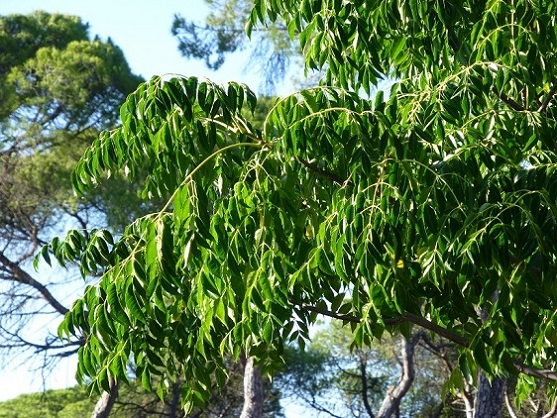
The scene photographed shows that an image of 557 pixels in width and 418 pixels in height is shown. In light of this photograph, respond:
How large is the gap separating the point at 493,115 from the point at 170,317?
1763mm

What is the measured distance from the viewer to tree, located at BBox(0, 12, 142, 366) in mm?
16547

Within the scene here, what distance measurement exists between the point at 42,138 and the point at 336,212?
13.6 metres

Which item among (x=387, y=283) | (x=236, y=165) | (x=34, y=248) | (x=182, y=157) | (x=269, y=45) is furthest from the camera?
(x=269, y=45)

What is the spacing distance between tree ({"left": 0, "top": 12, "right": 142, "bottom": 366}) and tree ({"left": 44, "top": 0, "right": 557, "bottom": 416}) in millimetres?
11629

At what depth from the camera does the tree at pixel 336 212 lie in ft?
13.5

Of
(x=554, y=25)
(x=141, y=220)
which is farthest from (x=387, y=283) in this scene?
(x=554, y=25)

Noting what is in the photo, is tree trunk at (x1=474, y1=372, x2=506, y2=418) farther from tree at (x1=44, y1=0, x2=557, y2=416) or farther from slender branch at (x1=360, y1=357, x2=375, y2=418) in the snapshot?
slender branch at (x1=360, y1=357, x2=375, y2=418)

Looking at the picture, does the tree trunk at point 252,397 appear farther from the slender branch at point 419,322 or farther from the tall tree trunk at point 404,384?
the slender branch at point 419,322

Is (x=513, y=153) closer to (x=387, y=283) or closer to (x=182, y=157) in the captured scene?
(x=387, y=283)

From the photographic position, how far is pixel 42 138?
17312 millimetres

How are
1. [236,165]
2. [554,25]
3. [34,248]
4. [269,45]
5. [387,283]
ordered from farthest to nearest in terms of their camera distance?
[269,45], [34,248], [554,25], [236,165], [387,283]

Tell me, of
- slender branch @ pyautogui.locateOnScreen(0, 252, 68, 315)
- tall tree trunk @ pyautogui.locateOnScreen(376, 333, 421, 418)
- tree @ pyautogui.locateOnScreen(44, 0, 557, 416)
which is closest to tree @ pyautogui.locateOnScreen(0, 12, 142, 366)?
slender branch @ pyautogui.locateOnScreen(0, 252, 68, 315)

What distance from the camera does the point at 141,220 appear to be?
512cm

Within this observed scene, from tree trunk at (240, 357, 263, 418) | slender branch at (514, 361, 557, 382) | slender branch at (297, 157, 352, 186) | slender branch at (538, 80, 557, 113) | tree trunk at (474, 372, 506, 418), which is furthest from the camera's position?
tree trunk at (240, 357, 263, 418)
